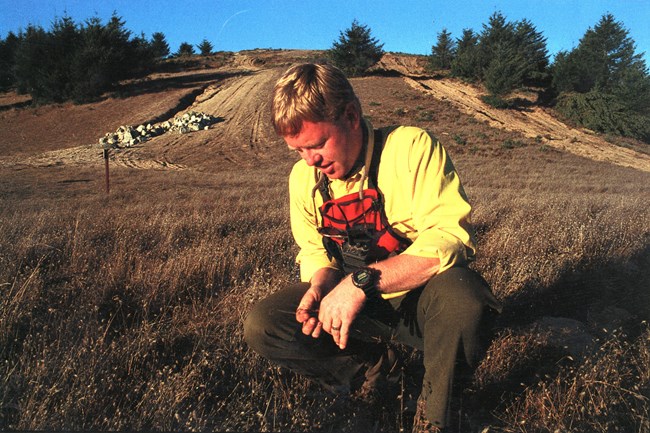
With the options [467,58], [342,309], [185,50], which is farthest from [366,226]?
[185,50]

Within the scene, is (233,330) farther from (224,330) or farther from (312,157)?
(312,157)

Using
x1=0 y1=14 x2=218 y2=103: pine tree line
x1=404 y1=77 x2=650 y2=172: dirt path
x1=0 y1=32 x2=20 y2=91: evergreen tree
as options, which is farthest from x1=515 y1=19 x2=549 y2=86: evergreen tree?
x1=0 y1=32 x2=20 y2=91: evergreen tree

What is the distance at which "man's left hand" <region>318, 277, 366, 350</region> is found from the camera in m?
1.81

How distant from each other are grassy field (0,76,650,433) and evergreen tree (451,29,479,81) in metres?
39.6

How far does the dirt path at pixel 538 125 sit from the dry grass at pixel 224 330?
73.6ft

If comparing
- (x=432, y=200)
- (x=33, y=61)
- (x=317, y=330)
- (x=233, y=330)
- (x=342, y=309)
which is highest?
(x=33, y=61)

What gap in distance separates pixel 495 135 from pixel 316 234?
27.1m

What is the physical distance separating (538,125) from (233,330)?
33887mm

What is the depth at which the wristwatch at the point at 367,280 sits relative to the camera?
5.89ft

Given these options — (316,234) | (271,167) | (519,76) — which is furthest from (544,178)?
(519,76)

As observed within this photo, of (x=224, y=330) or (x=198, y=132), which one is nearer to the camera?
(x=224, y=330)

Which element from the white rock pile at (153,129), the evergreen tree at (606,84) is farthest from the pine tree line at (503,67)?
the white rock pile at (153,129)

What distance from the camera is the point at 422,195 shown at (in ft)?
6.16

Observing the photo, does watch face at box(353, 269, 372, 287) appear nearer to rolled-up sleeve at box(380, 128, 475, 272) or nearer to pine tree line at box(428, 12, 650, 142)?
rolled-up sleeve at box(380, 128, 475, 272)
